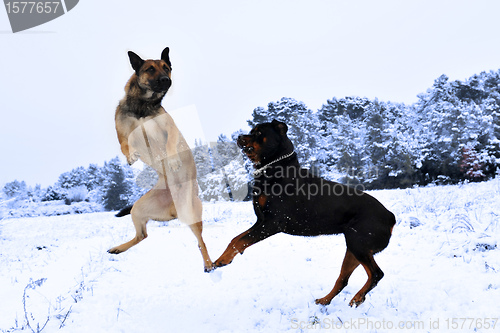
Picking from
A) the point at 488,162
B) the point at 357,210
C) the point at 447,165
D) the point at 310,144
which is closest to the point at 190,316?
the point at 357,210

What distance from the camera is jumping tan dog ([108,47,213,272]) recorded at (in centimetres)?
311

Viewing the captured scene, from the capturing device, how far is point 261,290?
4.16m

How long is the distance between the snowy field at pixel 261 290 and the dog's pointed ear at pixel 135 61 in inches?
75.6

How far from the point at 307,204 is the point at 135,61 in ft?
7.41

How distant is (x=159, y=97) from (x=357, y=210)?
2.40 meters

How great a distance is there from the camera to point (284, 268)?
16.4 ft

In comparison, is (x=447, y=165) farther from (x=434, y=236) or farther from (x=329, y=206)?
(x=329, y=206)

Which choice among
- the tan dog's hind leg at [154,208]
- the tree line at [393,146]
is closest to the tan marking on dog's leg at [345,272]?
the tan dog's hind leg at [154,208]

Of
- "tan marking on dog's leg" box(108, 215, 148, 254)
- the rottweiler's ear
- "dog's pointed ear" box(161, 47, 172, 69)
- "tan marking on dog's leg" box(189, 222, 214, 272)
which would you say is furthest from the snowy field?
"dog's pointed ear" box(161, 47, 172, 69)

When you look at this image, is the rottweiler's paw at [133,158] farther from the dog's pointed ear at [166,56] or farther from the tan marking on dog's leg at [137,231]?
the dog's pointed ear at [166,56]

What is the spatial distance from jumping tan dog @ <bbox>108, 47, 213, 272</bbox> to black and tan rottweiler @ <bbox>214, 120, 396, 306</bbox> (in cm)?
68

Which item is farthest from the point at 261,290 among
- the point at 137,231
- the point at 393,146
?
the point at 393,146

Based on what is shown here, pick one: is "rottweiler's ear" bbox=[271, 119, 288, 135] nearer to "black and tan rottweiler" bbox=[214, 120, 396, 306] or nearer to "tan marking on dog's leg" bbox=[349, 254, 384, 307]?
"black and tan rottweiler" bbox=[214, 120, 396, 306]

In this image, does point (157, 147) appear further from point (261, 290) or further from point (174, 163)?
point (261, 290)
